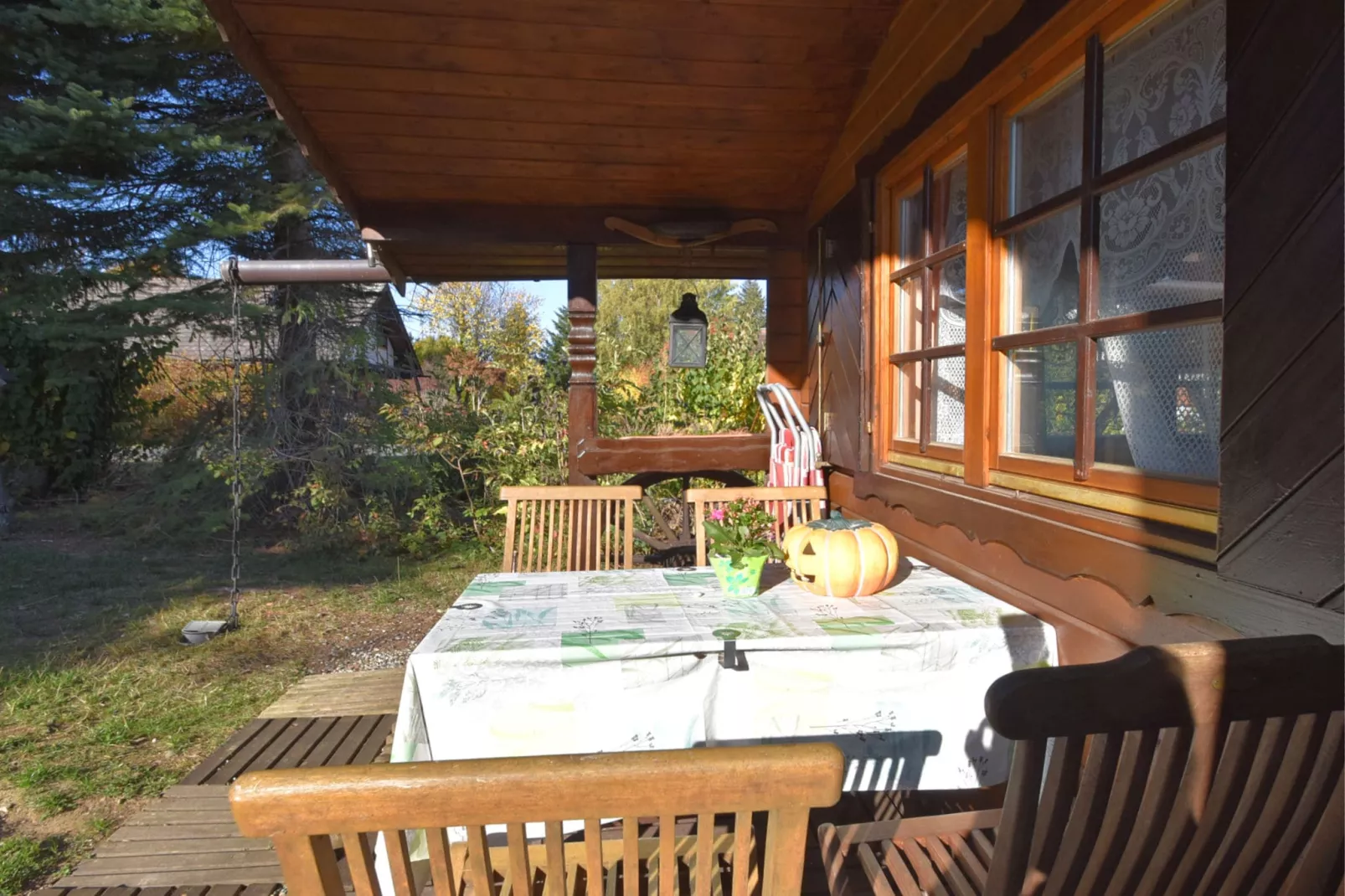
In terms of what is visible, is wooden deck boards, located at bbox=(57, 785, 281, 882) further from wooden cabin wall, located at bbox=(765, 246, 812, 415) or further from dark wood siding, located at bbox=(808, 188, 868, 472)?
wooden cabin wall, located at bbox=(765, 246, 812, 415)

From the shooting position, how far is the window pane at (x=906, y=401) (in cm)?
246

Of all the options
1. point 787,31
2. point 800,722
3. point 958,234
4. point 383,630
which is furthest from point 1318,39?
point 383,630

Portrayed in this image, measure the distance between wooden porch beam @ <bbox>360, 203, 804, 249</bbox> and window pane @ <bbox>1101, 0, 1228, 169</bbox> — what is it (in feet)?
6.48

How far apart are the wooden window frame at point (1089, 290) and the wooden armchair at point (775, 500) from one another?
900 mm

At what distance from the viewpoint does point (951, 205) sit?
2234mm

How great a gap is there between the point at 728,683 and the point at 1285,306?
112 cm

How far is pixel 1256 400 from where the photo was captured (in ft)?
3.61

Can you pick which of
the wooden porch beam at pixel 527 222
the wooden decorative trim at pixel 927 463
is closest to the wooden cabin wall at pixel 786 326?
the wooden porch beam at pixel 527 222

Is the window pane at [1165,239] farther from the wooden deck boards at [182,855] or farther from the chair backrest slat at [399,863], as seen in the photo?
the wooden deck boards at [182,855]

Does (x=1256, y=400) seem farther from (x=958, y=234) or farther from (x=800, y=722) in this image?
(x=958, y=234)

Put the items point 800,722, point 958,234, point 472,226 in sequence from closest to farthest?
point 800,722 < point 958,234 < point 472,226

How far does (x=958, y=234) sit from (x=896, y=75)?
26.7 inches

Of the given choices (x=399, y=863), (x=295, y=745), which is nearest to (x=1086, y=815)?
(x=399, y=863)

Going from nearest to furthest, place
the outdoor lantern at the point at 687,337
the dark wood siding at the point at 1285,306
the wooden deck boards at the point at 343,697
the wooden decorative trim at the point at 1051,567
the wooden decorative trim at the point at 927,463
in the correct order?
the dark wood siding at the point at 1285,306
the wooden decorative trim at the point at 1051,567
the wooden decorative trim at the point at 927,463
the wooden deck boards at the point at 343,697
the outdoor lantern at the point at 687,337
